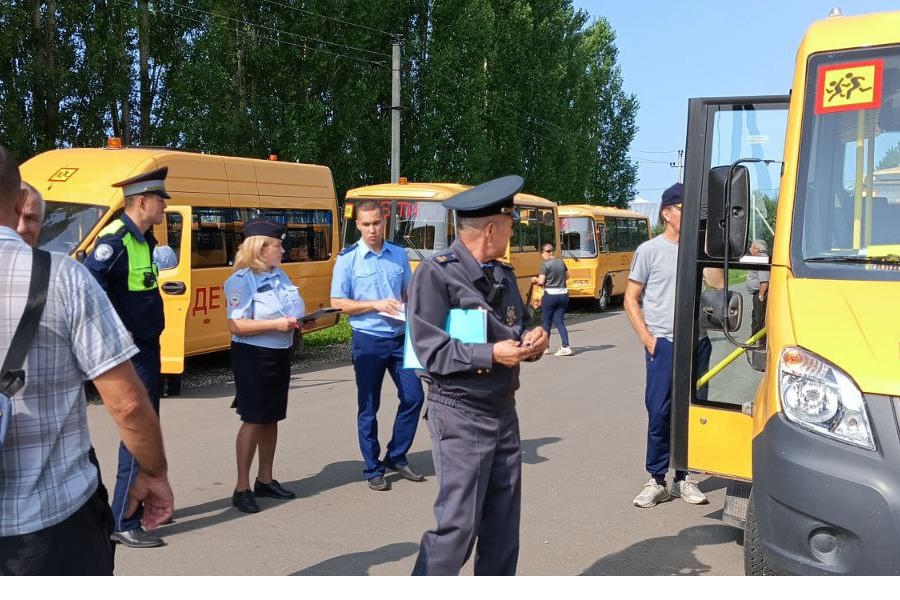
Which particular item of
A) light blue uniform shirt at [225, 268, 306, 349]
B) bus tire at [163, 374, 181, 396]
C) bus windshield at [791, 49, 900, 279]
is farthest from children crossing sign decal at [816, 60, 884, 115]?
bus tire at [163, 374, 181, 396]

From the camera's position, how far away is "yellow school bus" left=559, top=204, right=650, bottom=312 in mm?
24641

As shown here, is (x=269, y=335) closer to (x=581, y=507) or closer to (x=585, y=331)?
(x=581, y=507)

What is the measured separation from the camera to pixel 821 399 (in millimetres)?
3293

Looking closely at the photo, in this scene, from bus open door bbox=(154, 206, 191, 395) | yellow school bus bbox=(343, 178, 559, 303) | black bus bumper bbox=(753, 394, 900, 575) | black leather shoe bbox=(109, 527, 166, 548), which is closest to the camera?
black bus bumper bbox=(753, 394, 900, 575)

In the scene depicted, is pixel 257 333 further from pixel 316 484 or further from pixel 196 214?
pixel 196 214

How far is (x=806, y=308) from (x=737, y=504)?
1.61 metres

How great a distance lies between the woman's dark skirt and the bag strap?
3.37m

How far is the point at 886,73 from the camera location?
4051mm

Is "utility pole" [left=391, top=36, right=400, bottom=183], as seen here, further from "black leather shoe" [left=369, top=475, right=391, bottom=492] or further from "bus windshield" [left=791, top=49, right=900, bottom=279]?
"bus windshield" [left=791, top=49, right=900, bottom=279]

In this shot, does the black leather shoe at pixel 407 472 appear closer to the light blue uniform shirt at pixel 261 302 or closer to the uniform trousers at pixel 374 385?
the uniform trousers at pixel 374 385

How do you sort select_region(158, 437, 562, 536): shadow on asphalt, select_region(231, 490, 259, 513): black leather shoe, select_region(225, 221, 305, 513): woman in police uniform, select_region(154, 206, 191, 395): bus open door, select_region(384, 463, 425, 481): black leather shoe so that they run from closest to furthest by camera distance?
select_region(158, 437, 562, 536): shadow on asphalt → select_region(225, 221, 305, 513): woman in police uniform → select_region(231, 490, 259, 513): black leather shoe → select_region(384, 463, 425, 481): black leather shoe → select_region(154, 206, 191, 395): bus open door

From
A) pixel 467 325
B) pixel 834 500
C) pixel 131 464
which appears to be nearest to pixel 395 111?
pixel 131 464

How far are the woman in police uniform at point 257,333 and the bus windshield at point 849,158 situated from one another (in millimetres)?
3071

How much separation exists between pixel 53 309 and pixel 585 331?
17.6 meters
